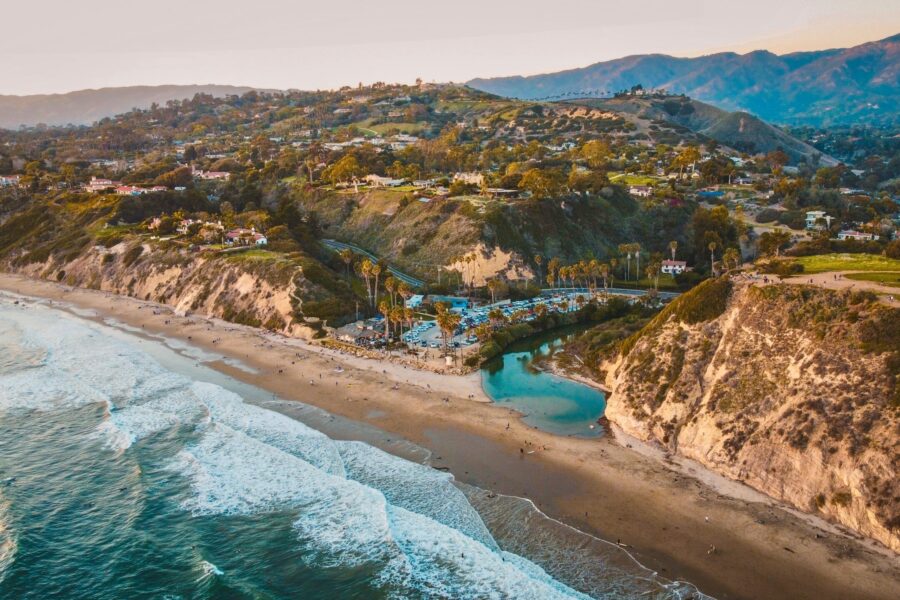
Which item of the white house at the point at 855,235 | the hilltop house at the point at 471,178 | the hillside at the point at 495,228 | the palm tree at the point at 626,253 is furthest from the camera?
the hilltop house at the point at 471,178

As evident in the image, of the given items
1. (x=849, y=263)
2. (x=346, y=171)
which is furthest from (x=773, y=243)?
(x=346, y=171)

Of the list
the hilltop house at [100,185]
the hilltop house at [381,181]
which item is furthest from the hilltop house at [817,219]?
the hilltop house at [100,185]

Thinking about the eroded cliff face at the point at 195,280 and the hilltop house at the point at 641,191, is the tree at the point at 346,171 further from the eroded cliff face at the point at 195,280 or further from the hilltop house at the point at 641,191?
the hilltop house at the point at 641,191

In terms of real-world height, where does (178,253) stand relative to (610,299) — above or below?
above

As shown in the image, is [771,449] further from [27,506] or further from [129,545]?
[27,506]

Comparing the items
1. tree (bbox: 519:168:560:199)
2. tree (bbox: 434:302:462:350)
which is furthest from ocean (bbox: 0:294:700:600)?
tree (bbox: 519:168:560:199)

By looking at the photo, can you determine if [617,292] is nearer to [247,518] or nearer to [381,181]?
[247,518]

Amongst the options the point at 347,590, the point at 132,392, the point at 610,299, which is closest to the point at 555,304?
the point at 610,299

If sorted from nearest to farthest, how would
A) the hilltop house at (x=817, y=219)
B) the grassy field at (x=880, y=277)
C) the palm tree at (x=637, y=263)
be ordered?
the grassy field at (x=880, y=277) → the palm tree at (x=637, y=263) → the hilltop house at (x=817, y=219)
